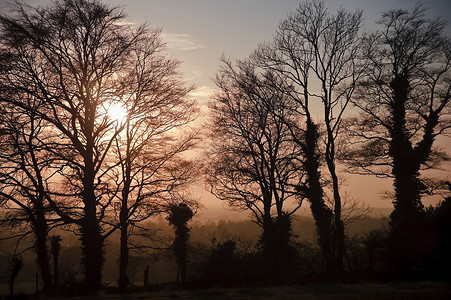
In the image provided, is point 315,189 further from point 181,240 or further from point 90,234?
point 181,240

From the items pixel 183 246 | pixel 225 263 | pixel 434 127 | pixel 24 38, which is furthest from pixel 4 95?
pixel 183 246

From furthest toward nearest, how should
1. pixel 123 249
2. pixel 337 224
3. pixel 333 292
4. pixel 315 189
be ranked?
1. pixel 315 189
2. pixel 123 249
3. pixel 337 224
4. pixel 333 292

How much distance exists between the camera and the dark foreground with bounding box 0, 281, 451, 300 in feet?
40.1

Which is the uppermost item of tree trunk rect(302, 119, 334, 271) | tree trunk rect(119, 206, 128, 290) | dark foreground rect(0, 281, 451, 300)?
tree trunk rect(302, 119, 334, 271)

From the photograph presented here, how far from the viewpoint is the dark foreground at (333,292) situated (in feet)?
40.1

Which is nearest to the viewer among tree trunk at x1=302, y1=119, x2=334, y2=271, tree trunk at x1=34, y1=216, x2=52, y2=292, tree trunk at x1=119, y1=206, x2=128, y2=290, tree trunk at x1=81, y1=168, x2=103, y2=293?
tree trunk at x1=81, y1=168, x2=103, y2=293

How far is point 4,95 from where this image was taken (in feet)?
56.2

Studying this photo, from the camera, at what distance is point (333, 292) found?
14.0 meters

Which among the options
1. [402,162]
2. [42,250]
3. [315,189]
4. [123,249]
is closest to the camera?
[42,250]

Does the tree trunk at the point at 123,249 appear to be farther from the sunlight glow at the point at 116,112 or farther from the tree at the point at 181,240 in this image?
the tree at the point at 181,240

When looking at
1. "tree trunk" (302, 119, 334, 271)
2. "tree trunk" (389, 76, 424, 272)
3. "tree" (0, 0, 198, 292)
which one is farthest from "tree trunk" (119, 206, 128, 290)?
"tree trunk" (389, 76, 424, 272)

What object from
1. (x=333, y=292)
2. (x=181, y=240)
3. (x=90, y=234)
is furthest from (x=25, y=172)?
(x=181, y=240)

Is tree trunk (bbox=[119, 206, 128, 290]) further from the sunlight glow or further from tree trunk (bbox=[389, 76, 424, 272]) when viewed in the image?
tree trunk (bbox=[389, 76, 424, 272])

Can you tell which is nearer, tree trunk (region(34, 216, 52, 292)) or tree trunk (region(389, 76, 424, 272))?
tree trunk (region(34, 216, 52, 292))
